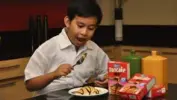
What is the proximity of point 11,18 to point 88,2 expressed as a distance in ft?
4.73

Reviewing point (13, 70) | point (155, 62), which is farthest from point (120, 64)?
point (13, 70)

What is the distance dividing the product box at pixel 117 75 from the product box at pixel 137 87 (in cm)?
4

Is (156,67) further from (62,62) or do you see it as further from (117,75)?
(62,62)

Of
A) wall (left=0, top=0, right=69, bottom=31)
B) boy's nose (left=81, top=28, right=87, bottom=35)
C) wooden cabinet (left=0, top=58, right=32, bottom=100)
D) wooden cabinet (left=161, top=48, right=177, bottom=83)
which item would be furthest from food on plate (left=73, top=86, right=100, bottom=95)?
wooden cabinet (left=161, top=48, right=177, bottom=83)

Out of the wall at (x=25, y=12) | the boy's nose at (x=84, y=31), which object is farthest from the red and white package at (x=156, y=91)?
the wall at (x=25, y=12)

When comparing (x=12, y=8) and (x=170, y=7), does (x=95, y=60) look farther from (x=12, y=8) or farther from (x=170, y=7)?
(x=170, y=7)

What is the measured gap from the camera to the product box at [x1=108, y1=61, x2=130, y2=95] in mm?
1369

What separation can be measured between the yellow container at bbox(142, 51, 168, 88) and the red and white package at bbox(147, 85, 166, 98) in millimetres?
34

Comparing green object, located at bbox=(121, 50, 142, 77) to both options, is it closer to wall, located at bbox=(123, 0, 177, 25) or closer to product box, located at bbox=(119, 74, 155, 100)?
product box, located at bbox=(119, 74, 155, 100)

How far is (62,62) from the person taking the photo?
1.71 meters

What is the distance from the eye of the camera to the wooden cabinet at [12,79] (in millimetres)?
2445

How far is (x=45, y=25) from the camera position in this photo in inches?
113

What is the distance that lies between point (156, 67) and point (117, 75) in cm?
16

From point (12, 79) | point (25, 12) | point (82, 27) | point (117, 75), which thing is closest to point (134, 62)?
→ point (117, 75)
